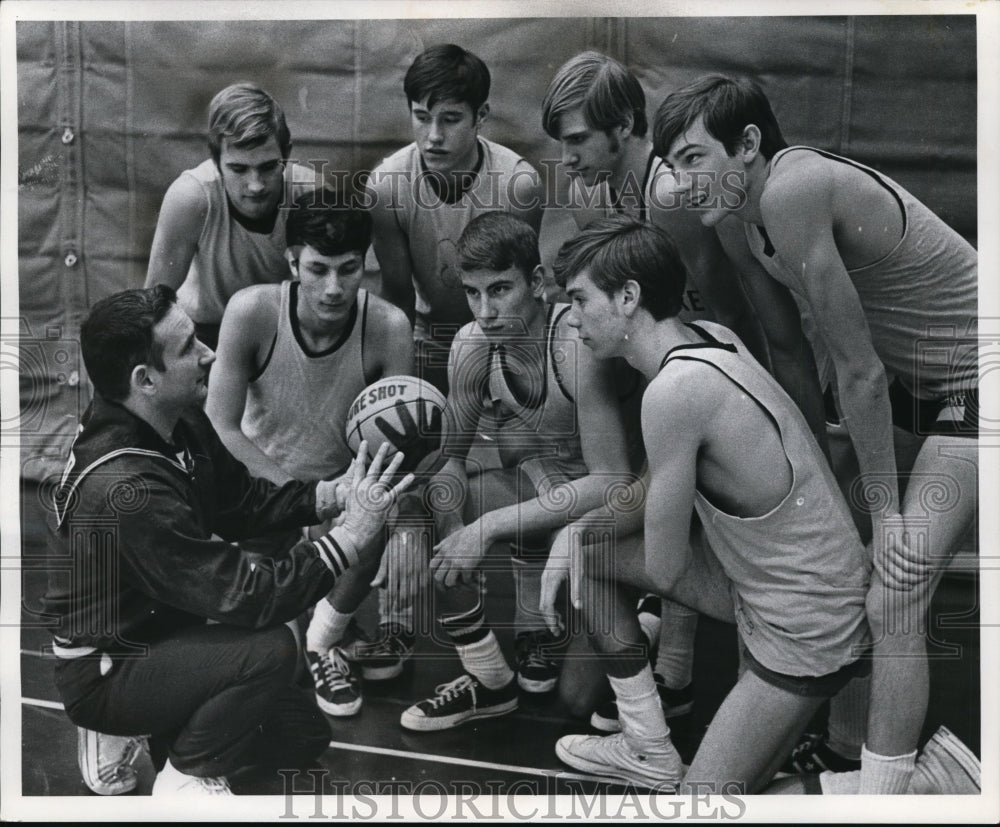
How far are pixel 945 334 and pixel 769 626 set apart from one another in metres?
1.14

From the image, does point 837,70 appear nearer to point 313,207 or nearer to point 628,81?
point 628,81

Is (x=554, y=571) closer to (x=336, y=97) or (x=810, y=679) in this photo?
(x=810, y=679)

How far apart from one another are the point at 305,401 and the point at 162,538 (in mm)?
640

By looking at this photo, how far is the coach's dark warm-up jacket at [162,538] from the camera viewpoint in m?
3.76

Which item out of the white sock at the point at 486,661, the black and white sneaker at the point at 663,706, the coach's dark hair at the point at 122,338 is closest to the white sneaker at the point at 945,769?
the black and white sneaker at the point at 663,706

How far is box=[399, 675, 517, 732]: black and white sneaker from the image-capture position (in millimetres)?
3871

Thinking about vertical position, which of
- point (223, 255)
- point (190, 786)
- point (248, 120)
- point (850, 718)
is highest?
point (248, 120)

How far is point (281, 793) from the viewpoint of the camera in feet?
12.9

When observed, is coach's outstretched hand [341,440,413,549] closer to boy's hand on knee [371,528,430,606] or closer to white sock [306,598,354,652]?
boy's hand on knee [371,528,430,606]

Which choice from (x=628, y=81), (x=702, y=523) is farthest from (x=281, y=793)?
(x=628, y=81)

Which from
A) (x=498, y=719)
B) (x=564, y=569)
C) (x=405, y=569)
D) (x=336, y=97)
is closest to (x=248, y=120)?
(x=336, y=97)

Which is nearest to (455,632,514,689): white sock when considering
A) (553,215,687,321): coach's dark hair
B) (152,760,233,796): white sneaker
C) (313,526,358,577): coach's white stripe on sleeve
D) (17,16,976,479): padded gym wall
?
(313,526,358,577): coach's white stripe on sleeve

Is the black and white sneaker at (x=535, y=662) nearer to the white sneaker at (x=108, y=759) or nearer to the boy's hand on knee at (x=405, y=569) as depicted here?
Answer: the boy's hand on knee at (x=405, y=569)

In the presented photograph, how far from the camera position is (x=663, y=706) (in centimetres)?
385
